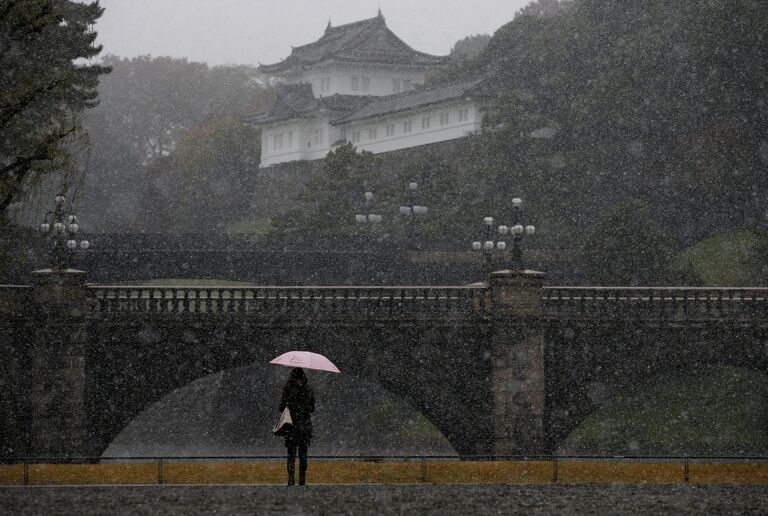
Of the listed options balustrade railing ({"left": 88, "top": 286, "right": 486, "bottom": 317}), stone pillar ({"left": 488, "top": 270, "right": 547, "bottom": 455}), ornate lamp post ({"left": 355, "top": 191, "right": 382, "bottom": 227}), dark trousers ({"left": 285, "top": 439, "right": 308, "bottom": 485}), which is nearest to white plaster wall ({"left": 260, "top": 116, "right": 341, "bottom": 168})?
ornate lamp post ({"left": 355, "top": 191, "right": 382, "bottom": 227})

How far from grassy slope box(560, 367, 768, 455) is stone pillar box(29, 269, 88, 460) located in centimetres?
2093

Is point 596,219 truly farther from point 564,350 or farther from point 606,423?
point 564,350

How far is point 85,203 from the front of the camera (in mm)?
95562

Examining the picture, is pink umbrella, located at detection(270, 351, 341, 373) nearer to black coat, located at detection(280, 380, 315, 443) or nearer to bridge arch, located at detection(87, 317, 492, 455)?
black coat, located at detection(280, 380, 315, 443)

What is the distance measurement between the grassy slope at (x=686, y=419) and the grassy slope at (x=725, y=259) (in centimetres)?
561

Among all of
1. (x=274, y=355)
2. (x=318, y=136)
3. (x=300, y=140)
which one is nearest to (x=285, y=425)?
(x=274, y=355)

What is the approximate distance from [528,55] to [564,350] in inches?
1768

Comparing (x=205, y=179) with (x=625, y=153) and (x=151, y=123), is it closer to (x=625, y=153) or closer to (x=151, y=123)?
(x=151, y=123)

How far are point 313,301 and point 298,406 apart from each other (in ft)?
52.2

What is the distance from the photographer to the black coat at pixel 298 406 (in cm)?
2023

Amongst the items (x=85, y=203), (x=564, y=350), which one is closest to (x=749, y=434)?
(x=564, y=350)

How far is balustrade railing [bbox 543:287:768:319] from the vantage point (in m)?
36.0

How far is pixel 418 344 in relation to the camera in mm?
36500

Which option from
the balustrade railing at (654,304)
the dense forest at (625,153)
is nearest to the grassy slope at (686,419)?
the dense forest at (625,153)
